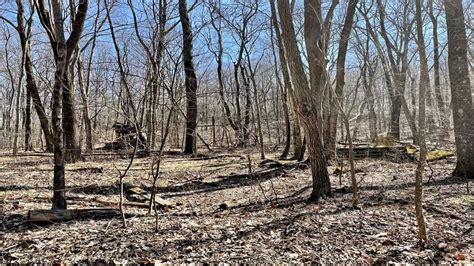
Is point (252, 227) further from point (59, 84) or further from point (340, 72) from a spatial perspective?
point (340, 72)

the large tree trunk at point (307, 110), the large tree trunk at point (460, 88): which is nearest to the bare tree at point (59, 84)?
the large tree trunk at point (307, 110)

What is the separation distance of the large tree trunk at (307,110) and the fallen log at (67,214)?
303 cm

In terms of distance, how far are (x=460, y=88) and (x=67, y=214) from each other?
738 cm

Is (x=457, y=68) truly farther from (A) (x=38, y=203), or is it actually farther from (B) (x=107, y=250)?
(A) (x=38, y=203)

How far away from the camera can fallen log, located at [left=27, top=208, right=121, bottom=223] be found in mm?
4094

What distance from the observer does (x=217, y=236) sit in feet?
12.3

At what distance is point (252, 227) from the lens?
404 cm

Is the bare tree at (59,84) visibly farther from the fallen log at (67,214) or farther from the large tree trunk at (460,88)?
the large tree trunk at (460,88)

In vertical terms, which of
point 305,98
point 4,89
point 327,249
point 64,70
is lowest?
point 327,249

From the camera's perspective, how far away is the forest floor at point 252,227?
3266 mm

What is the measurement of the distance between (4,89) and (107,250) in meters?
35.1

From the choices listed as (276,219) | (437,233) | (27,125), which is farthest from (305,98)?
(27,125)

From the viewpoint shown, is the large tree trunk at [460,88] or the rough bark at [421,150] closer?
the rough bark at [421,150]

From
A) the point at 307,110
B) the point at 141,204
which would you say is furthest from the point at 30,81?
the point at 307,110
